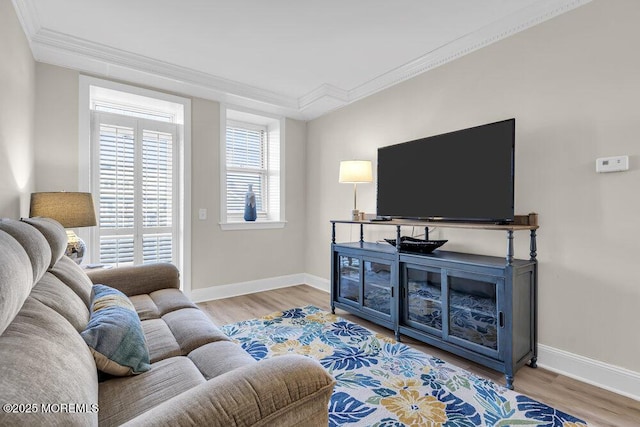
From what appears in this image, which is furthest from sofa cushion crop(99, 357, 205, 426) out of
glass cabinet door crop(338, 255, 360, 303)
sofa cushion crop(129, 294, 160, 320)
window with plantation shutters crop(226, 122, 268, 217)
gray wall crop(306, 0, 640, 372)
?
window with plantation shutters crop(226, 122, 268, 217)

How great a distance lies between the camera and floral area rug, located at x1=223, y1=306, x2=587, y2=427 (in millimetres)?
1650

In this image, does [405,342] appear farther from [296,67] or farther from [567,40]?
[296,67]

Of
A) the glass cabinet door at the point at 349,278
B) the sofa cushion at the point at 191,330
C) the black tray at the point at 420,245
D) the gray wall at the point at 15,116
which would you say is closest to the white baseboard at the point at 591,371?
the black tray at the point at 420,245

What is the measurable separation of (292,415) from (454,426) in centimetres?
119

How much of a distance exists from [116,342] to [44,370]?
19.6 inches

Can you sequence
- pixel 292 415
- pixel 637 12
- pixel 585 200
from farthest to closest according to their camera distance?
1. pixel 585 200
2. pixel 637 12
3. pixel 292 415

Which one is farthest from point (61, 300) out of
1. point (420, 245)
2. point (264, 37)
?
point (264, 37)

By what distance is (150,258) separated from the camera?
3.47 meters

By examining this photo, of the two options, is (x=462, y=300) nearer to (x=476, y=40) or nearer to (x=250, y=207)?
(x=476, y=40)

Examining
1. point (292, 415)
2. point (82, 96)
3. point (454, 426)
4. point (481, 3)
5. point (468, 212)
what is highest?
point (481, 3)

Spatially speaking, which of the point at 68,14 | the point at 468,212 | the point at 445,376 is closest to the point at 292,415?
the point at 445,376

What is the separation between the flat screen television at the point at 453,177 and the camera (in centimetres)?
215

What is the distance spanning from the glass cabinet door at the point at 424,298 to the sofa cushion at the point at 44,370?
215 cm

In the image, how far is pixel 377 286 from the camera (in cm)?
288
